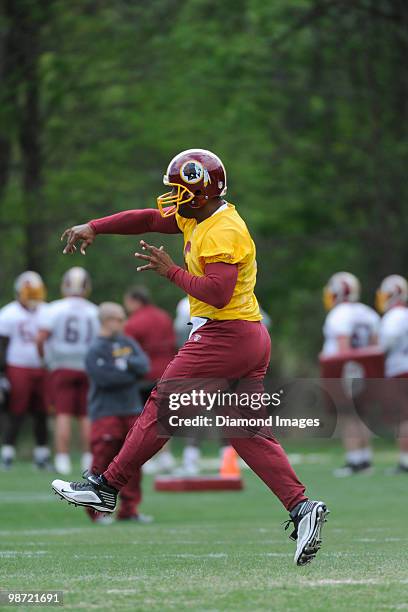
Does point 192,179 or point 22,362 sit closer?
point 192,179

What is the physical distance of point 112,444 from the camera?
12.0 metres

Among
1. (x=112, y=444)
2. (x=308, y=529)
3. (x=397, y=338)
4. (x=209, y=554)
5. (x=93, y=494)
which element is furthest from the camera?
(x=397, y=338)

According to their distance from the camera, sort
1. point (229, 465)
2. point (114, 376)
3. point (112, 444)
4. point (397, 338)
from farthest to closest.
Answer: point (397, 338) < point (229, 465) < point (114, 376) < point (112, 444)

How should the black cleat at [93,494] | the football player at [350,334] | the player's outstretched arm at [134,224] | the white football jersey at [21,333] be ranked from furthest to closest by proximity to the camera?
the white football jersey at [21,333]
the football player at [350,334]
the player's outstretched arm at [134,224]
the black cleat at [93,494]

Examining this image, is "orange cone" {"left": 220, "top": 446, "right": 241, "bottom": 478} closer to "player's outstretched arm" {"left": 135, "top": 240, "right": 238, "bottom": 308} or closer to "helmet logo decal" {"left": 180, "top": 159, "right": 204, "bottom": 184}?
"helmet logo decal" {"left": 180, "top": 159, "right": 204, "bottom": 184}

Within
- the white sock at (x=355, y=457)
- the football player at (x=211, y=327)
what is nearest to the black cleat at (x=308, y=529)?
the football player at (x=211, y=327)

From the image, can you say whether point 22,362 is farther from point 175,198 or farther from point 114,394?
point 175,198

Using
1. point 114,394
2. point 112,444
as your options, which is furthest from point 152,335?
point 112,444

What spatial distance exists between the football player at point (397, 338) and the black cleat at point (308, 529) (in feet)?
33.5

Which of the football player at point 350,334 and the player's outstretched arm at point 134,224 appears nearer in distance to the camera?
the player's outstretched arm at point 134,224

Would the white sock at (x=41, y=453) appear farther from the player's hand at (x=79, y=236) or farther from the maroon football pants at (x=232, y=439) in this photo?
the maroon football pants at (x=232, y=439)

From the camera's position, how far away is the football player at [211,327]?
7477 millimetres

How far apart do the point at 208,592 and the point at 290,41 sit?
2190 cm

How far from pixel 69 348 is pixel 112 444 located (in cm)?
633
